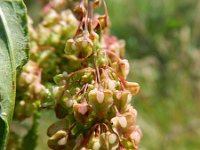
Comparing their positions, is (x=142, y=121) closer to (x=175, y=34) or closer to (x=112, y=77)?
(x=175, y=34)

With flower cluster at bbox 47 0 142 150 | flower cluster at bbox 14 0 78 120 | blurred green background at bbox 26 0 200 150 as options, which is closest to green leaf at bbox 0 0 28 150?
flower cluster at bbox 47 0 142 150

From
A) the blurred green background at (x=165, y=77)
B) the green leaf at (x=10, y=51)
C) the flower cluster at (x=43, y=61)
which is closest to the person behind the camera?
the green leaf at (x=10, y=51)

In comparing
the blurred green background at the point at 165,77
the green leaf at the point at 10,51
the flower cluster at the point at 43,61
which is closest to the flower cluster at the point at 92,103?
the green leaf at the point at 10,51

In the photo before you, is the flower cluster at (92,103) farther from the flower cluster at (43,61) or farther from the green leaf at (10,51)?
the flower cluster at (43,61)

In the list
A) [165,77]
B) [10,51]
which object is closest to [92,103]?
[10,51]

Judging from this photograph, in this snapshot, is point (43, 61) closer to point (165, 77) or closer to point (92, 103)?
point (92, 103)

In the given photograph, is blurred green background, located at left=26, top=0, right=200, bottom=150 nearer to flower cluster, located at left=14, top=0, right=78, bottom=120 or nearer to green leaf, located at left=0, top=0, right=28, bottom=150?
flower cluster, located at left=14, top=0, right=78, bottom=120
